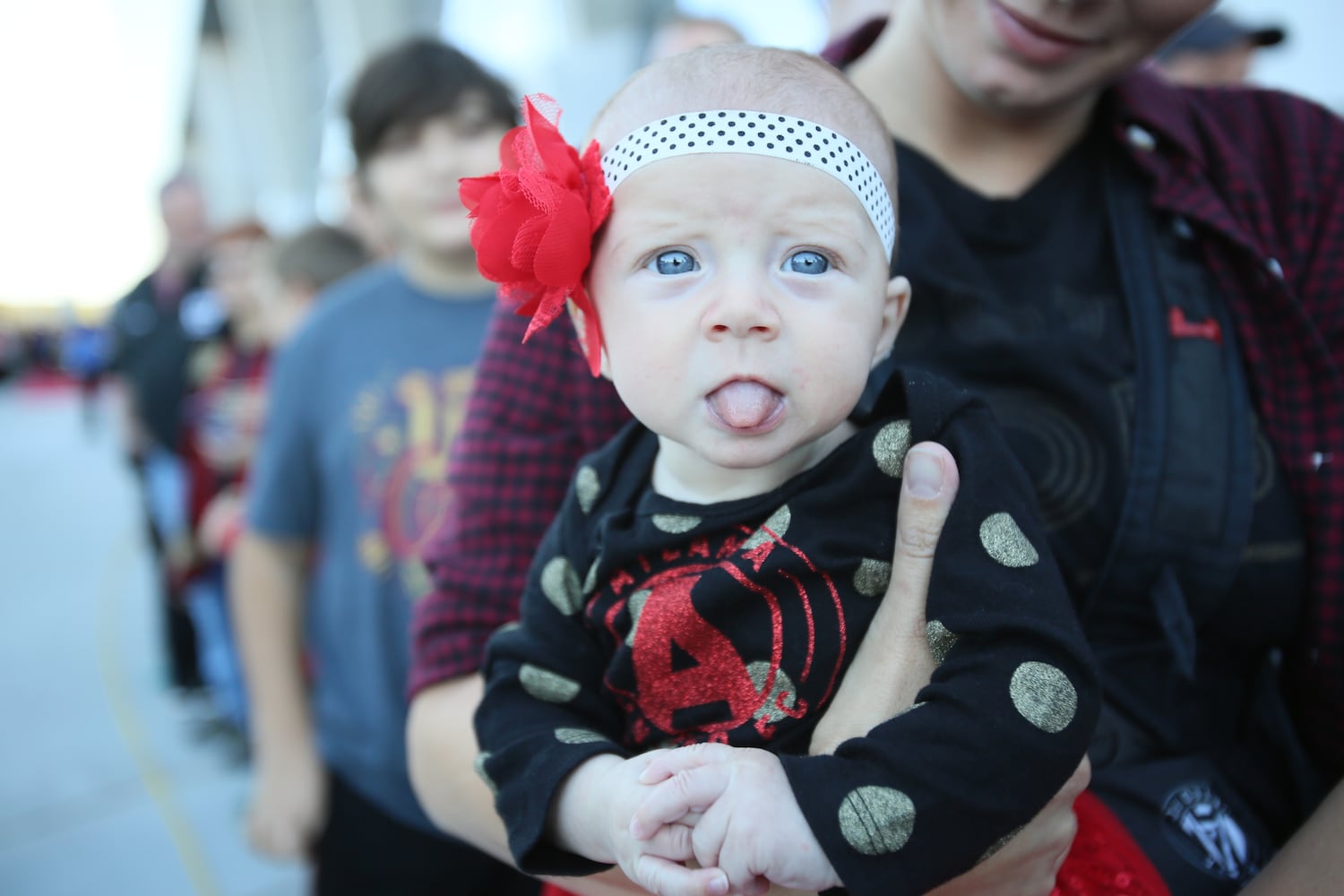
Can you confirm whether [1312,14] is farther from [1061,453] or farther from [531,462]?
[531,462]

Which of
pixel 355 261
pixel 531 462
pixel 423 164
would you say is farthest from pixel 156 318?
pixel 531 462

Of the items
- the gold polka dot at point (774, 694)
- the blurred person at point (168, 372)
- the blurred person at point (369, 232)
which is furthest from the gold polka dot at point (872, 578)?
the blurred person at point (168, 372)

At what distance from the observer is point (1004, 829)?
2.57 feet

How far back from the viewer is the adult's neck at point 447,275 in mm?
2363

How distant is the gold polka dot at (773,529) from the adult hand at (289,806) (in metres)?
1.84

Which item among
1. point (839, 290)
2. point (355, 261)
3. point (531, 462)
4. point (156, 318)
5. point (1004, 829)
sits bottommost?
A: point (156, 318)

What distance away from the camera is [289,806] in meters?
2.30

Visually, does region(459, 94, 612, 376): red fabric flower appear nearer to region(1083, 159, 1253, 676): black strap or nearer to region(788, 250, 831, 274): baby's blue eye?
region(788, 250, 831, 274): baby's blue eye

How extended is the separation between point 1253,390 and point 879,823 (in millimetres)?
736

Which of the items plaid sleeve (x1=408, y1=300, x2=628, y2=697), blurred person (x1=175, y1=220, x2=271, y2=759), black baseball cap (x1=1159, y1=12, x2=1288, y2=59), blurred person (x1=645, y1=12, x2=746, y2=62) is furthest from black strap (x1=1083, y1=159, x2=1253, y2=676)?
blurred person (x1=175, y1=220, x2=271, y2=759)

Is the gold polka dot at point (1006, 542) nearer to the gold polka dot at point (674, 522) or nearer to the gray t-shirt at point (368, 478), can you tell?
the gold polka dot at point (674, 522)

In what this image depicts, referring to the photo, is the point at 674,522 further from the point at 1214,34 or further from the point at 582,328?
the point at 1214,34

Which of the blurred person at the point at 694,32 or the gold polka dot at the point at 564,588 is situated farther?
the blurred person at the point at 694,32

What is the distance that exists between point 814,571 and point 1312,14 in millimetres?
4037
